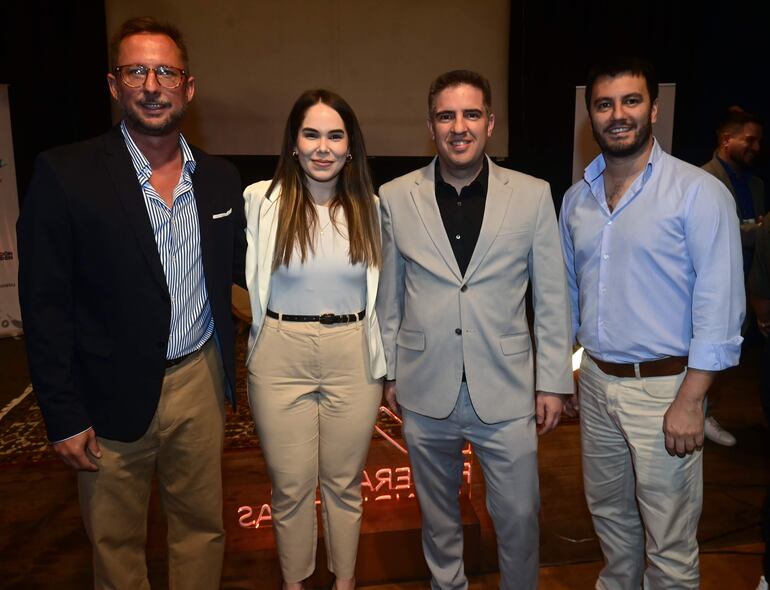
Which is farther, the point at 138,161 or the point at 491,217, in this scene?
the point at 491,217

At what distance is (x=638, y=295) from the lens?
2.02m

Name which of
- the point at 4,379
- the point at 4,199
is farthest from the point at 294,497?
the point at 4,199

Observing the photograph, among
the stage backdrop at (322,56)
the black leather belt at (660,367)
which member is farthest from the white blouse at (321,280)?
the stage backdrop at (322,56)

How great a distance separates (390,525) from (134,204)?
1.56 meters

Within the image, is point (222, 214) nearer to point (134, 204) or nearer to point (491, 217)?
point (134, 204)

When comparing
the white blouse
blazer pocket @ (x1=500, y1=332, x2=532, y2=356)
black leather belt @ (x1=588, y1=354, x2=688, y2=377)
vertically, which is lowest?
black leather belt @ (x1=588, y1=354, x2=688, y2=377)

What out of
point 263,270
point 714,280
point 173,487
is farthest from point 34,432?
point 714,280

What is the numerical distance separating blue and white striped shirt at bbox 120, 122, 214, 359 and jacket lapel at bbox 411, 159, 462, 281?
2.24ft

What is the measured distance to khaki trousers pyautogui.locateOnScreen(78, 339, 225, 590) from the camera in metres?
1.91

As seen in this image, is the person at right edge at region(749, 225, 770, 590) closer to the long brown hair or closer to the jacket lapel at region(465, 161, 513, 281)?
the jacket lapel at region(465, 161, 513, 281)

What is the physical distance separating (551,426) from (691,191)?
2.74ft

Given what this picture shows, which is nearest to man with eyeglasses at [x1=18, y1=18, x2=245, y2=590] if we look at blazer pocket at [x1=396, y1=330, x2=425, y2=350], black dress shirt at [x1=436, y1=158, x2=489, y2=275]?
blazer pocket at [x1=396, y1=330, x2=425, y2=350]

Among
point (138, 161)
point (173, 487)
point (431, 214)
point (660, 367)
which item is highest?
point (138, 161)

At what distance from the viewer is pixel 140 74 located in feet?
6.06
